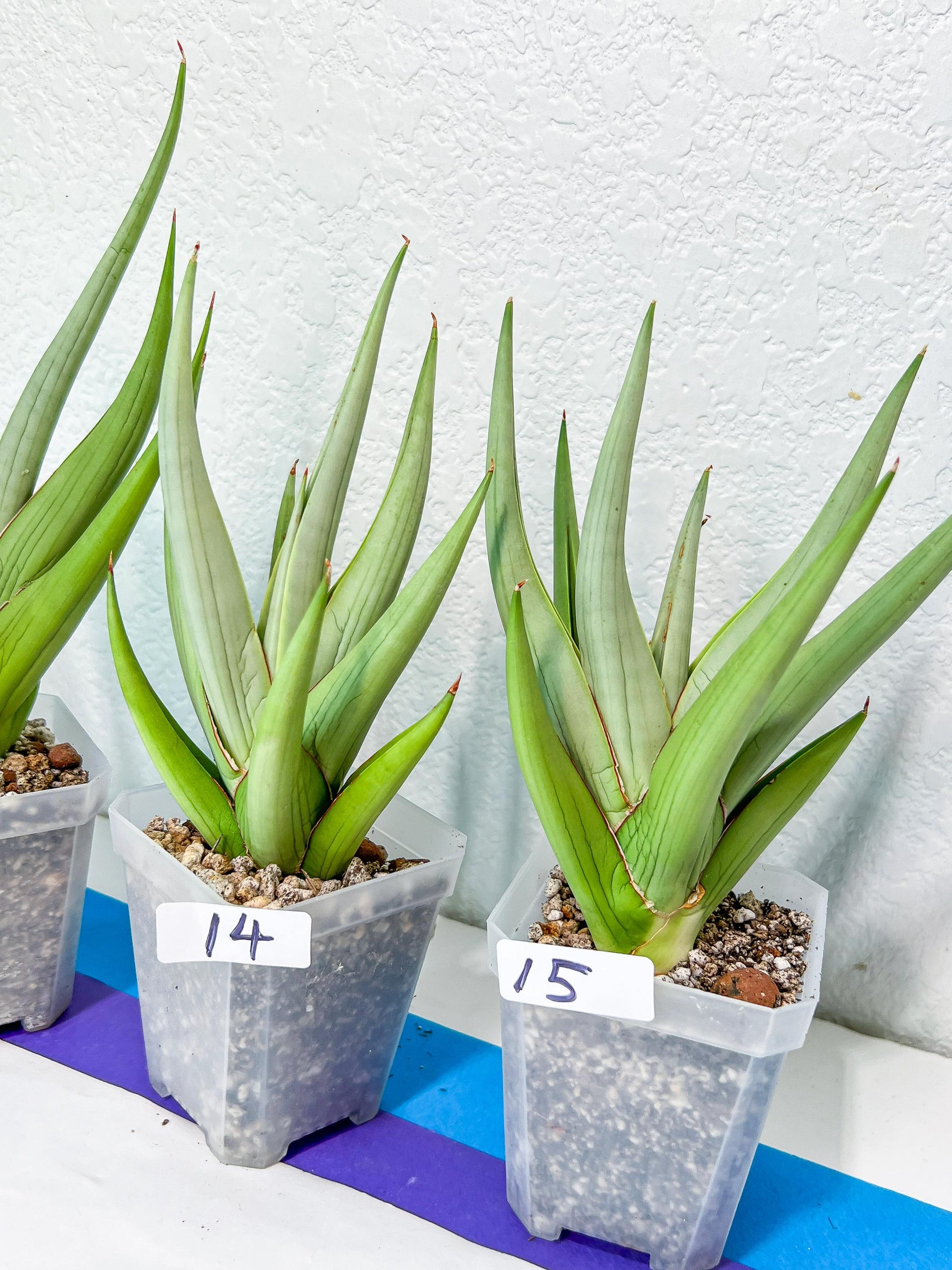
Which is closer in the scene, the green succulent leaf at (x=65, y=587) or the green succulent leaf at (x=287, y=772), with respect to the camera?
the green succulent leaf at (x=287, y=772)

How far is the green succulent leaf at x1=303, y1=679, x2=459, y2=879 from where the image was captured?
1.74 feet

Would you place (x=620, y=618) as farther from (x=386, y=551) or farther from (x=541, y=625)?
(x=386, y=551)

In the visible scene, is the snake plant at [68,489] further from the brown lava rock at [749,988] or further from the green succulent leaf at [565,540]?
the brown lava rock at [749,988]

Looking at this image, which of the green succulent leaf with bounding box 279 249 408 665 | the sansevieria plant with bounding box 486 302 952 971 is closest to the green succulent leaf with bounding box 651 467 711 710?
the sansevieria plant with bounding box 486 302 952 971

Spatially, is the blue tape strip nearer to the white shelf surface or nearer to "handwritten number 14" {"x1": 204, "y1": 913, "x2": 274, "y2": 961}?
the white shelf surface

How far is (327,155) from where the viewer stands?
0.76 meters

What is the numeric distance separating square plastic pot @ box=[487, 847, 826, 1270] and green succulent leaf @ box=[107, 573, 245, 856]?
7.1 inches

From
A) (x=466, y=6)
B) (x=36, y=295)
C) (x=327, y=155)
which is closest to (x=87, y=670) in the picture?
(x=36, y=295)

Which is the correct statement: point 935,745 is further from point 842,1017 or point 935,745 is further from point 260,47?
point 260,47

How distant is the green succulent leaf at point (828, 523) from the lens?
0.48m

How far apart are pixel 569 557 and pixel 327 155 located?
0.41 m

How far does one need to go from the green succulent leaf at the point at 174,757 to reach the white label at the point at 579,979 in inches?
7.4

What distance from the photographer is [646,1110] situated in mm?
494

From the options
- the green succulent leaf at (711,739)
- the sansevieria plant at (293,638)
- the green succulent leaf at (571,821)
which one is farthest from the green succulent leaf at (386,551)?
the green succulent leaf at (711,739)
